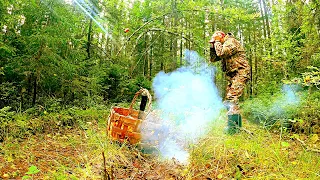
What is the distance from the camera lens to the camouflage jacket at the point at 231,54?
5.10 m

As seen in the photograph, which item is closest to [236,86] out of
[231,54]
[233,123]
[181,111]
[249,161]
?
[231,54]

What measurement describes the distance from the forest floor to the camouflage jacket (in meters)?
1.57

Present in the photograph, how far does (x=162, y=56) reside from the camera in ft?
56.3

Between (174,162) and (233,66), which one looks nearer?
(174,162)

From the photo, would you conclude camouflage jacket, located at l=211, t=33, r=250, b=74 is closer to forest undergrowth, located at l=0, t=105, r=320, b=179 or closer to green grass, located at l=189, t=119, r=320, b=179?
forest undergrowth, located at l=0, t=105, r=320, b=179

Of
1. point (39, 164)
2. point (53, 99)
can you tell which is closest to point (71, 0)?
point (53, 99)

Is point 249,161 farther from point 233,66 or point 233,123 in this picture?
point 233,66

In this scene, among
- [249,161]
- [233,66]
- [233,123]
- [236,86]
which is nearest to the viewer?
[249,161]

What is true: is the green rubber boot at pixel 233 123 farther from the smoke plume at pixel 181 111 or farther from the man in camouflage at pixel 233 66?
the smoke plume at pixel 181 111

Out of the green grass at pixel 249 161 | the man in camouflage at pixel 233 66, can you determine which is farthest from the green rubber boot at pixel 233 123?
the green grass at pixel 249 161

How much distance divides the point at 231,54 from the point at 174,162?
2641mm

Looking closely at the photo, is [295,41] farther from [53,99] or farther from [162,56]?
[162,56]

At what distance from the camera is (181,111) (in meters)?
7.42

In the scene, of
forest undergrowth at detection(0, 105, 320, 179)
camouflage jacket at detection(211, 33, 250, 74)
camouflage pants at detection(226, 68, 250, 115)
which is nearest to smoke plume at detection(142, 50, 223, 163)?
forest undergrowth at detection(0, 105, 320, 179)
